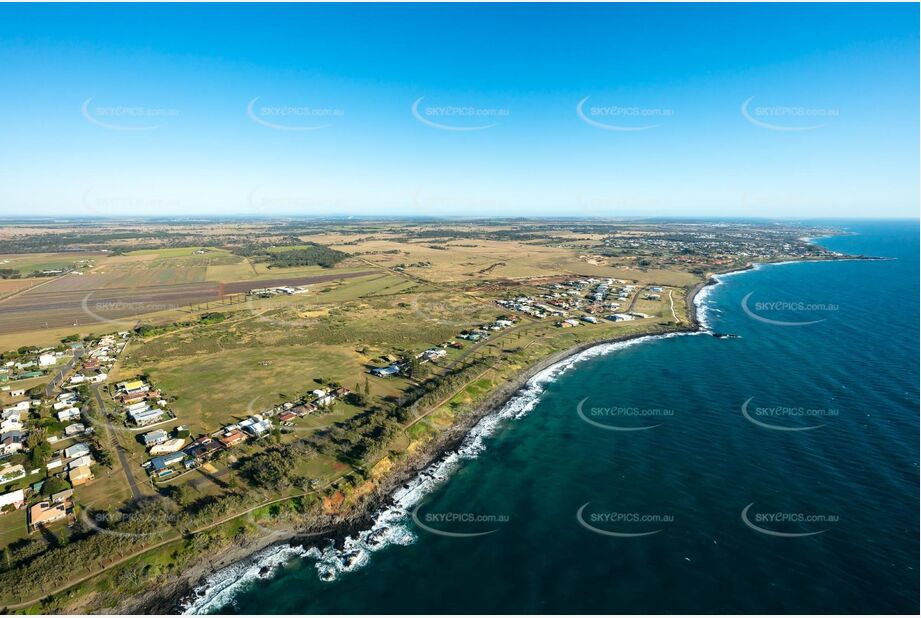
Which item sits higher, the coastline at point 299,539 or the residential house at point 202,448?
the residential house at point 202,448

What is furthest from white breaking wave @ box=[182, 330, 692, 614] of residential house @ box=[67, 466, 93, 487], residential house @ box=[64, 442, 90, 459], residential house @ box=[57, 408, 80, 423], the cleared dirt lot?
the cleared dirt lot

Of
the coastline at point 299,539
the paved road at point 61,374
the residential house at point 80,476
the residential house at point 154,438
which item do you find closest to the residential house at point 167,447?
the residential house at point 154,438

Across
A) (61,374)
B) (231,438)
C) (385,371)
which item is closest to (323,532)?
(231,438)

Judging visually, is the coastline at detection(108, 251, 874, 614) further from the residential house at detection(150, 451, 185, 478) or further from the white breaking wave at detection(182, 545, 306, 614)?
the residential house at detection(150, 451, 185, 478)

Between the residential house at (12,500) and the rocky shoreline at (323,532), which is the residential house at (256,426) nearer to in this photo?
the rocky shoreline at (323,532)

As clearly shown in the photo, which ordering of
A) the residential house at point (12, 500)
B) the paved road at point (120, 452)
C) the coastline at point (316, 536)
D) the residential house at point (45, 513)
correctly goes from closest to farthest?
the coastline at point (316, 536)
the residential house at point (45, 513)
the residential house at point (12, 500)
the paved road at point (120, 452)

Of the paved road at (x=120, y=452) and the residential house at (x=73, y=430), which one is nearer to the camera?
the paved road at (x=120, y=452)
